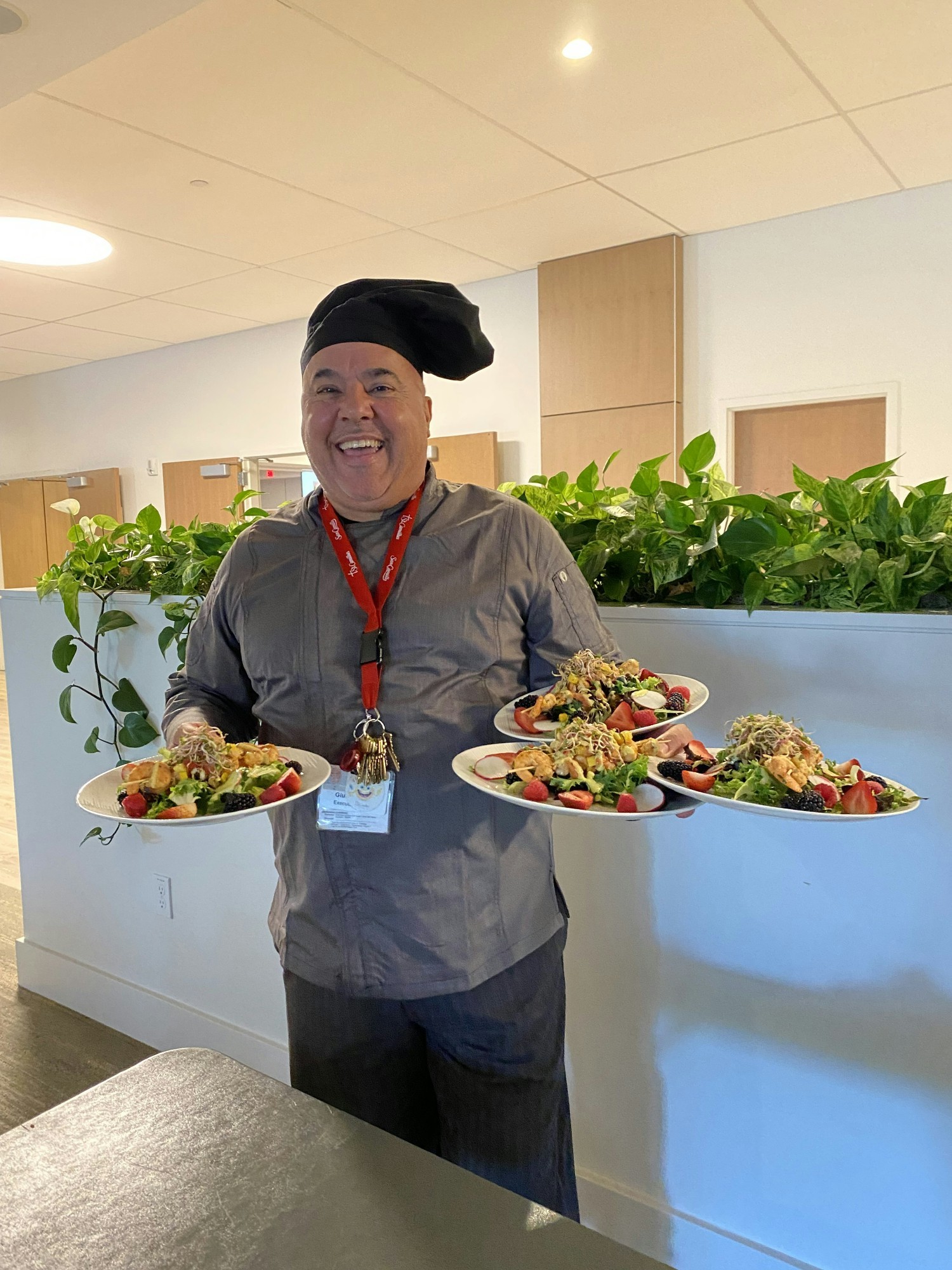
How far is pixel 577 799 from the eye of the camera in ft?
3.68

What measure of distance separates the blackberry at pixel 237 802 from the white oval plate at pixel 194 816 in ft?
0.04

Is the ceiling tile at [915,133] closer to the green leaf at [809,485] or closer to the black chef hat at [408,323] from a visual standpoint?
the green leaf at [809,485]

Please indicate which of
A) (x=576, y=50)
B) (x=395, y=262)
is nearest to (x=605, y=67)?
(x=576, y=50)

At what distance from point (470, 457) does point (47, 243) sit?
2.58 m

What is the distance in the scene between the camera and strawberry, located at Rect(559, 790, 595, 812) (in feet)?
3.67

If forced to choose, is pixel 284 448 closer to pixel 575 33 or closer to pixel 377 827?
pixel 575 33

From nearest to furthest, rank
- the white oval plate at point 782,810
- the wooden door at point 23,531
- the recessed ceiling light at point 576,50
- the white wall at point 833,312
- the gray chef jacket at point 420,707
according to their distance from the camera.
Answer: the white oval plate at point 782,810 → the gray chef jacket at point 420,707 → the recessed ceiling light at point 576,50 → the white wall at point 833,312 → the wooden door at point 23,531

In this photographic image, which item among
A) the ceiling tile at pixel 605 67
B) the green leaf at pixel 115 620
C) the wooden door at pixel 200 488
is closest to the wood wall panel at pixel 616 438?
the ceiling tile at pixel 605 67

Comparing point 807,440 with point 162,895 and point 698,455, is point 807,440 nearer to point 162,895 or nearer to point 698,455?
point 698,455

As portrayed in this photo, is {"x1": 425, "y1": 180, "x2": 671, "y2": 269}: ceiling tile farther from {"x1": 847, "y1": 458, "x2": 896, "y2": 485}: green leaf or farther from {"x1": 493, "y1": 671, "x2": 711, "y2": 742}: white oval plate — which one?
{"x1": 493, "y1": 671, "x2": 711, "y2": 742}: white oval plate

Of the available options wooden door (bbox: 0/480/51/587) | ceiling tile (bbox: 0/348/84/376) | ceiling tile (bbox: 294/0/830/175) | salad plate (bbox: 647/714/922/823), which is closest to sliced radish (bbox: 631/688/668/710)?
salad plate (bbox: 647/714/922/823)

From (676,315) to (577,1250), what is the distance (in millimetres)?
4812

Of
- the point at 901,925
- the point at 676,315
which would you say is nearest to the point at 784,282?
the point at 676,315

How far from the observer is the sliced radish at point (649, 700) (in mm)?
1320
